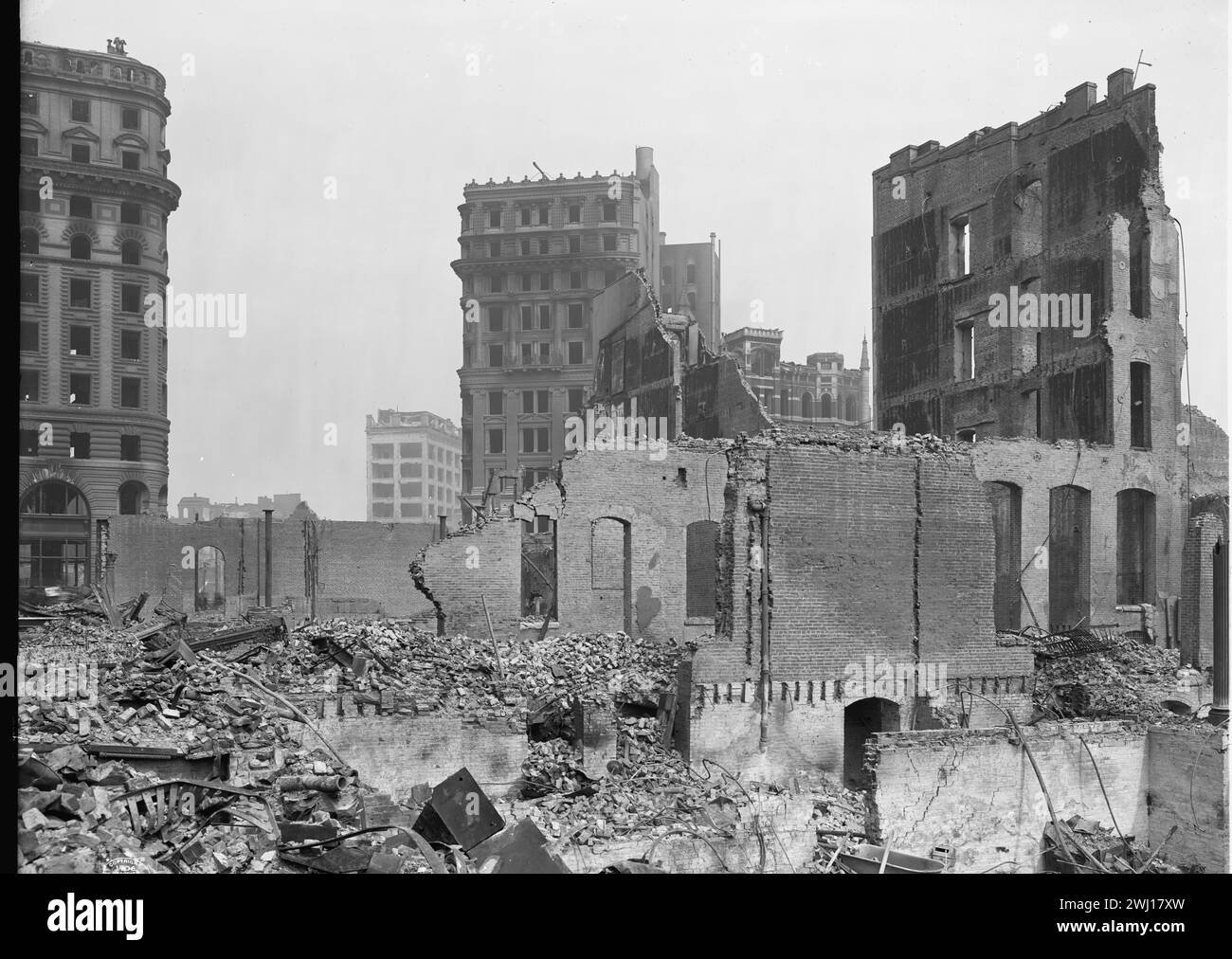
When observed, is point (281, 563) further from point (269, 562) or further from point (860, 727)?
point (860, 727)

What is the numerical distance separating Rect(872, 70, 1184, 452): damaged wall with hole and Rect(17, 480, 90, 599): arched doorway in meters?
28.4

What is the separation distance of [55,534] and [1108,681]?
35.6m

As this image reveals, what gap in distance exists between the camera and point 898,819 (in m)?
14.9

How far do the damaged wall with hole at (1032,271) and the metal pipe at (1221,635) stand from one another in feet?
17.4

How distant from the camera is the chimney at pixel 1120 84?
90.3 feet

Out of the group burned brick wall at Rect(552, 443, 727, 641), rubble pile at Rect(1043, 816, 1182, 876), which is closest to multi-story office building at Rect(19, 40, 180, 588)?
burned brick wall at Rect(552, 443, 727, 641)

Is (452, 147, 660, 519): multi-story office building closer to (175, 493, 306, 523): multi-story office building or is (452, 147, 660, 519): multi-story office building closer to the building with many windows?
the building with many windows

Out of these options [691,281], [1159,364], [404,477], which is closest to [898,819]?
[1159,364]

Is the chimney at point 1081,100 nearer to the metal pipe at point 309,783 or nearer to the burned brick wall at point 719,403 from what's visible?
the burned brick wall at point 719,403

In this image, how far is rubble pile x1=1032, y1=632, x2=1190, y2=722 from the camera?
19.5m

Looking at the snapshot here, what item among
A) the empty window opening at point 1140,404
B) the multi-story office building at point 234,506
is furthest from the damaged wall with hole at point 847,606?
the multi-story office building at point 234,506

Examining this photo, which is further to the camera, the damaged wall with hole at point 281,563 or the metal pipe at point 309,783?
the damaged wall with hole at point 281,563

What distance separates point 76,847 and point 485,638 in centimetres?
1236
